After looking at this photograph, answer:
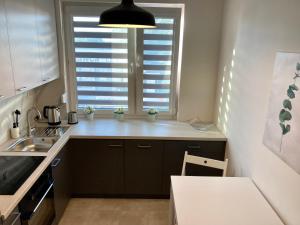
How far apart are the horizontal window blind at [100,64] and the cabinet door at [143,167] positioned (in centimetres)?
75

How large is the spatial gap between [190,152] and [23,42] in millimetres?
1878

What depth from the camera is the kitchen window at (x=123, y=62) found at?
2973 millimetres

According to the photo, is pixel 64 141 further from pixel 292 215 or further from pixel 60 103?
pixel 292 215

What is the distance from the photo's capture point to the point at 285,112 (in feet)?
4.86

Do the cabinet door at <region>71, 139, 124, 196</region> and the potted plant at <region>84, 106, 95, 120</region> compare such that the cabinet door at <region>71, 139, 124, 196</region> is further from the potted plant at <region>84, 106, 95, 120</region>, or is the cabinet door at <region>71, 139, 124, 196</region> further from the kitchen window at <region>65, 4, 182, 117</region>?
the kitchen window at <region>65, 4, 182, 117</region>

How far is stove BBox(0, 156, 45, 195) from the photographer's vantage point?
159 centimetres

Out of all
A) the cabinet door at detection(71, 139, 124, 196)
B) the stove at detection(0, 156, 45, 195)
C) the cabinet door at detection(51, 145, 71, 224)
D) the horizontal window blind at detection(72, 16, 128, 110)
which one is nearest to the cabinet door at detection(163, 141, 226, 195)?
the cabinet door at detection(71, 139, 124, 196)

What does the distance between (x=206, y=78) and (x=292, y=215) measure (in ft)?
6.27

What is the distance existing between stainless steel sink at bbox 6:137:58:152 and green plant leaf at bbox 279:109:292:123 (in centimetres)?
194

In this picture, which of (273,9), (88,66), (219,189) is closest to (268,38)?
(273,9)

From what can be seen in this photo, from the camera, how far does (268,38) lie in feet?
5.75

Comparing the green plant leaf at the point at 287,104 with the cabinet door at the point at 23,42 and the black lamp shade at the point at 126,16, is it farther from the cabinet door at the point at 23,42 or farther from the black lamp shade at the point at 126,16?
the cabinet door at the point at 23,42

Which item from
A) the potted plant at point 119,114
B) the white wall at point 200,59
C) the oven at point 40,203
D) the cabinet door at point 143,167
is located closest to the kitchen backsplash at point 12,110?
the oven at point 40,203

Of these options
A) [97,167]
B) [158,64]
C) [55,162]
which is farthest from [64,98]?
[158,64]
